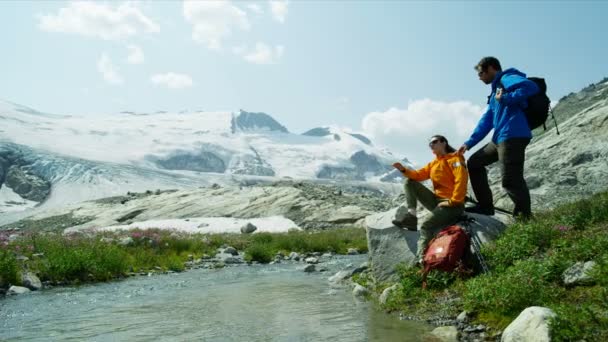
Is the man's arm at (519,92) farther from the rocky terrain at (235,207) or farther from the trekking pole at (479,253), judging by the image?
the rocky terrain at (235,207)

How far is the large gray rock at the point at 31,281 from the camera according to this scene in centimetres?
1227

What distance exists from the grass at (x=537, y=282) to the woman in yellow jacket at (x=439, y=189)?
2.75ft

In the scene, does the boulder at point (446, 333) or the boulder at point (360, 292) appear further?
the boulder at point (360, 292)

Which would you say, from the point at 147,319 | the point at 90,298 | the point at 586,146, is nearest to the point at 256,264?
the point at 90,298

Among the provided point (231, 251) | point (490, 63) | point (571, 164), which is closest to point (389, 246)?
point (490, 63)

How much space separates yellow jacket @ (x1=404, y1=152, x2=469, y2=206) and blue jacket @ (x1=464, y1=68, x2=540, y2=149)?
86 centimetres

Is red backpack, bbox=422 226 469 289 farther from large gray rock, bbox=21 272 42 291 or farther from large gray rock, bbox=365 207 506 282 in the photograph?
large gray rock, bbox=21 272 42 291

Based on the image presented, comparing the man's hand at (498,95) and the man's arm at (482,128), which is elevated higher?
the man's hand at (498,95)

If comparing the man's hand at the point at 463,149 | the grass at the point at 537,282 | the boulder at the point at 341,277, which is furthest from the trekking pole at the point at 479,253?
the boulder at the point at 341,277

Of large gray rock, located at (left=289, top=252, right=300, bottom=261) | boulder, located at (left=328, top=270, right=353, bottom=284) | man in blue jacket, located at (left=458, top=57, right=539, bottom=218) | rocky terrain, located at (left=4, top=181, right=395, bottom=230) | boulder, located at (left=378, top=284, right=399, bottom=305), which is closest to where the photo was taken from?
man in blue jacket, located at (left=458, top=57, right=539, bottom=218)

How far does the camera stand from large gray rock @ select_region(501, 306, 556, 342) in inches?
186

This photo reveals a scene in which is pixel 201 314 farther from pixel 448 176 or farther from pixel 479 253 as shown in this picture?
pixel 448 176

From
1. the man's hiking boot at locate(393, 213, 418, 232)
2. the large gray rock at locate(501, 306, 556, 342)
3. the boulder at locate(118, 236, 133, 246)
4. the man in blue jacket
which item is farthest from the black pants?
the boulder at locate(118, 236, 133, 246)

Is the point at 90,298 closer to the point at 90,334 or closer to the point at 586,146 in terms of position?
the point at 90,334
